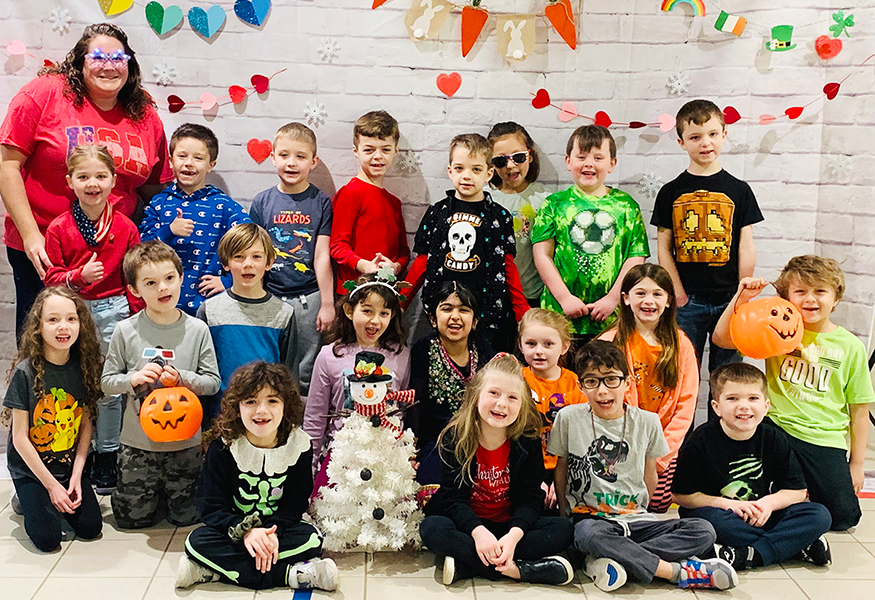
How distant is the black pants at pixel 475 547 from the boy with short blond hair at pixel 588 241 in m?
1.03

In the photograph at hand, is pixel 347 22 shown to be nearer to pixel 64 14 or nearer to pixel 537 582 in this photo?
pixel 64 14

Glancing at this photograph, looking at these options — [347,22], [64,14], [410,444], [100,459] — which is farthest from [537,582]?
[64,14]

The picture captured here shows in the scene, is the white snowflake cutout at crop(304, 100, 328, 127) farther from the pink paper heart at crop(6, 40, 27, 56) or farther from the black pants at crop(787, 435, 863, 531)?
the black pants at crop(787, 435, 863, 531)

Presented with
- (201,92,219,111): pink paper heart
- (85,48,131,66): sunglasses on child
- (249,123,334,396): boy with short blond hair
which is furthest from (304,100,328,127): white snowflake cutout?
(85,48,131,66): sunglasses on child

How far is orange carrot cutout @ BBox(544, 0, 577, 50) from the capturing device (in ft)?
12.9

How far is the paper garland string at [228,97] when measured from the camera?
3.95m

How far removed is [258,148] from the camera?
4.00m

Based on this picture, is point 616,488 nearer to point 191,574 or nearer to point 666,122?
point 191,574

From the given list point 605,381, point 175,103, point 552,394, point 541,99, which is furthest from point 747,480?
point 175,103

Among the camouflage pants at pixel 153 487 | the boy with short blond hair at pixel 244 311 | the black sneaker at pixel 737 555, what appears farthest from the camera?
the boy with short blond hair at pixel 244 311

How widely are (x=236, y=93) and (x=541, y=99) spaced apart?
1.47m

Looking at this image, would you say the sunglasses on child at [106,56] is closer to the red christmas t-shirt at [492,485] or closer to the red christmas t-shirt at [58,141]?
the red christmas t-shirt at [58,141]

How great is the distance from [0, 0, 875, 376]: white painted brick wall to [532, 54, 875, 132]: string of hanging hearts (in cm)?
3

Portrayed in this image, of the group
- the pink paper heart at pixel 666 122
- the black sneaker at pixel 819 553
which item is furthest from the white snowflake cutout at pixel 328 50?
the black sneaker at pixel 819 553
